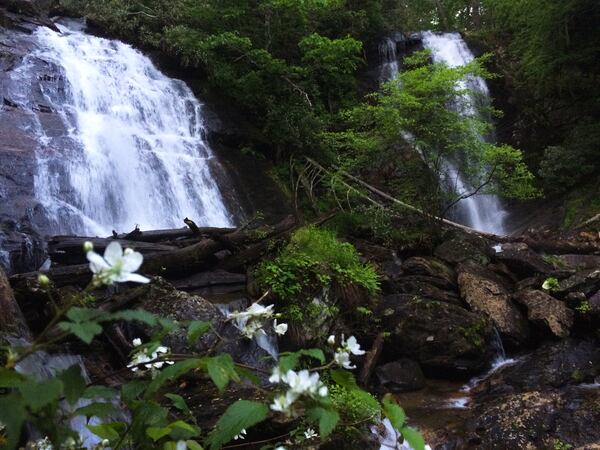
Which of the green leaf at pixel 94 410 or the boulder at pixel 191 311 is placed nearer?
the green leaf at pixel 94 410

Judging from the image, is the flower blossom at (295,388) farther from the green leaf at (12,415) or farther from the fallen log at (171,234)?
the fallen log at (171,234)

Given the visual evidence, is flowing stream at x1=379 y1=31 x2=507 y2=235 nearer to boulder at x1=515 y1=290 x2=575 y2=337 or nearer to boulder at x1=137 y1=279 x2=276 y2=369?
boulder at x1=515 y1=290 x2=575 y2=337

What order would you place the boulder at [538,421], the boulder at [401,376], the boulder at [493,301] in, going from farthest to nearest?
1. the boulder at [493,301]
2. the boulder at [401,376]
3. the boulder at [538,421]

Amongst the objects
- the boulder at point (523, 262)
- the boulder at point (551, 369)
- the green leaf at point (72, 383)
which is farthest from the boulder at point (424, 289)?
the green leaf at point (72, 383)

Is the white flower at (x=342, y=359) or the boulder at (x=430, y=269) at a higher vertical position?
the white flower at (x=342, y=359)

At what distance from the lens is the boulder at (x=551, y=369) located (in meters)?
6.66

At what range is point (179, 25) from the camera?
53.1ft

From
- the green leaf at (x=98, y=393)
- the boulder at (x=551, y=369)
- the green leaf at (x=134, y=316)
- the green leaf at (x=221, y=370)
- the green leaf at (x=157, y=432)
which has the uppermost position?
the green leaf at (x=134, y=316)

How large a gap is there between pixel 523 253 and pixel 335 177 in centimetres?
458

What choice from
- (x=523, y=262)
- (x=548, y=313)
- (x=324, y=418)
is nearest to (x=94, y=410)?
(x=324, y=418)

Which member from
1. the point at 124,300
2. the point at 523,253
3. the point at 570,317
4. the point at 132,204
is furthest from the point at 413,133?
the point at 124,300

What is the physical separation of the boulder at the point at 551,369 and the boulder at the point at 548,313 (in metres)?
0.26

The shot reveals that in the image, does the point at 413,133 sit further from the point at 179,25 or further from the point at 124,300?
the point at 179,25

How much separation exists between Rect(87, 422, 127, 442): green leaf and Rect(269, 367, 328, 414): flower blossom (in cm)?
60
